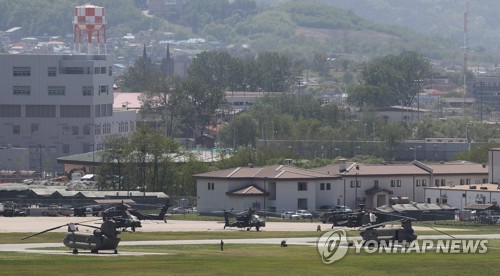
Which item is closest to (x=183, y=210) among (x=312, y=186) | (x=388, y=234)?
(x=312, y=186)

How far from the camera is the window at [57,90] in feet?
641

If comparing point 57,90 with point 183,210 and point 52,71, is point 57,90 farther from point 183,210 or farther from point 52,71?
point 183,210

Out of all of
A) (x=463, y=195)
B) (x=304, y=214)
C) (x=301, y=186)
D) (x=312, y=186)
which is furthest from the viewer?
(x=312, y=186)

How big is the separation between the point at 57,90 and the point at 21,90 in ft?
12.9

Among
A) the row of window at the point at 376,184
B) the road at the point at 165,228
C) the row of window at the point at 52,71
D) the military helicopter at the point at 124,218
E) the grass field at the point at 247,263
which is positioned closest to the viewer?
the grass field at the point at 247,263

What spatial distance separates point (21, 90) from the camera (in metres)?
196

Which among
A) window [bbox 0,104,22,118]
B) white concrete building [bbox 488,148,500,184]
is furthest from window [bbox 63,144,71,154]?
white concrete building [bbox 488,148,500,184]

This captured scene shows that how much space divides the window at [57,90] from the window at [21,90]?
237cm

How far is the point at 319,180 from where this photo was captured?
138m

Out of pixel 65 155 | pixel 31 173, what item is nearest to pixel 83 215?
pixel 31 173

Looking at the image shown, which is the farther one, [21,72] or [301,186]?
[21,72]

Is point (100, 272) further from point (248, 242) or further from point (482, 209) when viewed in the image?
point (482, 209)

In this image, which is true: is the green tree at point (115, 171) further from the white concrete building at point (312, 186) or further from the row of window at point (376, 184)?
the row of window at point (376, 184)

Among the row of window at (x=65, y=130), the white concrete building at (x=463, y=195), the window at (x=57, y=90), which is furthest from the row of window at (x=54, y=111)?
the white concrete building at (x=463, y=195)
